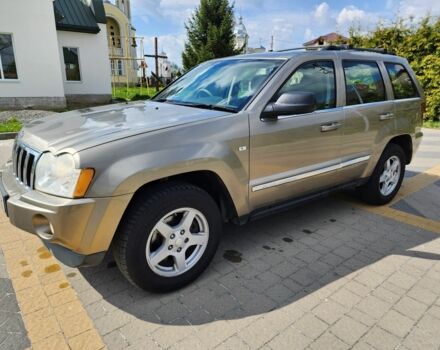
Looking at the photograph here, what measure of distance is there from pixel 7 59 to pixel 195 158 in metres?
12.9

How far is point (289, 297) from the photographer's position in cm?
260

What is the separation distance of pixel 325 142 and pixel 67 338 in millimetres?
2663

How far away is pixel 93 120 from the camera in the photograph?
278 cm

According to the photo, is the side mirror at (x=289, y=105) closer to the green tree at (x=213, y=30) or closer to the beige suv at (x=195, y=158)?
the beige suv at (x=195, y=158)

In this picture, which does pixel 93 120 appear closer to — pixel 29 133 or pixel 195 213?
pixel 29 133

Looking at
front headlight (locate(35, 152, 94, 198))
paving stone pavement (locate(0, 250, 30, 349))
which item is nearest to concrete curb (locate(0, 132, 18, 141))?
paving stone pavement (locate(0, 250, 30, 349))

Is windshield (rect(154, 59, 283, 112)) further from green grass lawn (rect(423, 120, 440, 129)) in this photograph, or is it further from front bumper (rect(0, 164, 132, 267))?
green grass lawn (rect(423, 120, 440, 129))

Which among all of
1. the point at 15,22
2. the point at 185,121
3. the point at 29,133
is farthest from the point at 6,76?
the point at 185,121

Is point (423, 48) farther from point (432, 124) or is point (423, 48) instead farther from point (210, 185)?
point (210, 185)

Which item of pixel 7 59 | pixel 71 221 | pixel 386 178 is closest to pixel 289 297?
pixel 71 221

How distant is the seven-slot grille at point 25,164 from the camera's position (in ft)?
7.70

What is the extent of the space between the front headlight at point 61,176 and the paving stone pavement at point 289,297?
0.90m

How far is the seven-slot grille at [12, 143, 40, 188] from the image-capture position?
2346 mm

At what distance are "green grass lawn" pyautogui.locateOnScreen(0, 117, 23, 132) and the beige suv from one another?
706 centimetres
